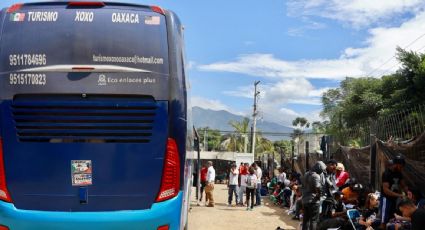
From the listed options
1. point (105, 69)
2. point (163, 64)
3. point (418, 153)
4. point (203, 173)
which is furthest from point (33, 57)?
point (203, 173)

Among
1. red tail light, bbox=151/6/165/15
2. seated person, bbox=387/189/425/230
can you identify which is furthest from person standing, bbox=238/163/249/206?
red tail light, bbox=151/6/165/15

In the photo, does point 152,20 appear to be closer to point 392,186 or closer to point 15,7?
point 15,7

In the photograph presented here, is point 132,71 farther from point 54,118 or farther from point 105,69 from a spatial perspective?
point 54,118

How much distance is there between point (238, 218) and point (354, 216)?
5.62 meters

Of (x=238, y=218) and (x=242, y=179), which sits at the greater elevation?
(x=242, y=179)

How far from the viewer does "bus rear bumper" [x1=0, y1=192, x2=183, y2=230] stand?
473 centimetres

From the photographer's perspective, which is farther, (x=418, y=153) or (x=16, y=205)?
(x=418, y=153)

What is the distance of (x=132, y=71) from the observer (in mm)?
4898

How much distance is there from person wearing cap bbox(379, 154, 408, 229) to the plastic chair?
2.15ft

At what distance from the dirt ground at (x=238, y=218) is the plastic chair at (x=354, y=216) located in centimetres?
327

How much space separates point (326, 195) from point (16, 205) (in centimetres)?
684

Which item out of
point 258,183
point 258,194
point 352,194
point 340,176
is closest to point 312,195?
point 352,194

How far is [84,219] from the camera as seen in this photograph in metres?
4.77

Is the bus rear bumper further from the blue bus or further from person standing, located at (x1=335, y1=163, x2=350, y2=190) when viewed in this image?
person standing, located at (x1=335, y1=163, x2=350, y2=190)
